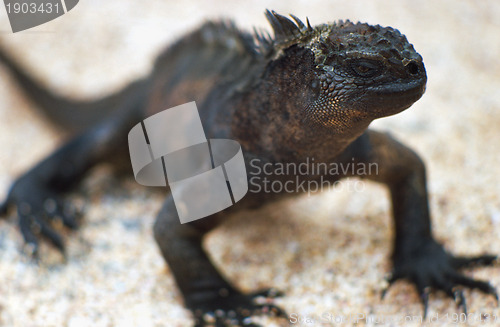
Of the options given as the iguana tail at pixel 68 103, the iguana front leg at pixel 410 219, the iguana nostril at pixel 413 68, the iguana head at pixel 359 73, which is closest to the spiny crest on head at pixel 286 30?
the iguana head at pixel 359 73

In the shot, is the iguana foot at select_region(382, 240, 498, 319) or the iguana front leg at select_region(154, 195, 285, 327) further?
the iguana front leg at select_region(154, 195, 285, 327)

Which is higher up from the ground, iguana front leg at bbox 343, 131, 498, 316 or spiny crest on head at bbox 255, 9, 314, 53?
spiny crest on head at bbox 255, 9, 314, 53

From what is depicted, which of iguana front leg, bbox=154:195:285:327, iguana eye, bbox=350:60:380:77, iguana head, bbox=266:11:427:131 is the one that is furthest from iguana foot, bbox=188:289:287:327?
iguana eye, bbox=350:60:380:77

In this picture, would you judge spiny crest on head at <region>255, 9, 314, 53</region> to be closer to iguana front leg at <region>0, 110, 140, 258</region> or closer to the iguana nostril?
the iguana nostril

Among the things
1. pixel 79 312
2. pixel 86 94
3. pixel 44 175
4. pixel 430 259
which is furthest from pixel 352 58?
pixel 86 94

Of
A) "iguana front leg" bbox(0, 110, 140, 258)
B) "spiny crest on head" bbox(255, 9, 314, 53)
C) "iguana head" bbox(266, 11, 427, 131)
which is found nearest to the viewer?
"iguana head" bbox(266, 11, 427, 131)

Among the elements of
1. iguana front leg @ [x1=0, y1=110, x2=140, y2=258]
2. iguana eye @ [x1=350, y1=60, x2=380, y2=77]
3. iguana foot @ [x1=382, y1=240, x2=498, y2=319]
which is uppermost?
iguana eye @ [x1=350, y1=60, x2=380, y2=77]

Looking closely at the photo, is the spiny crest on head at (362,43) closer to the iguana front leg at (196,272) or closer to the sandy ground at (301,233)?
the iguana front leg at (196,272)
